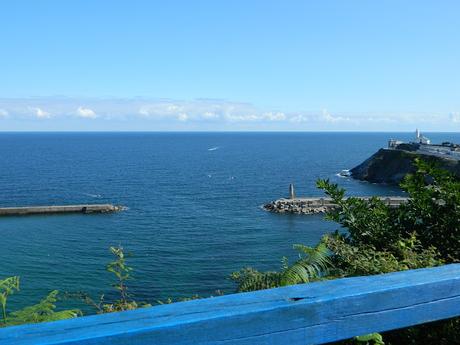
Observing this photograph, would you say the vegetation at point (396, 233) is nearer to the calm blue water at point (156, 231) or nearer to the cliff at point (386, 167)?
the calm blue water at point (156, 231)

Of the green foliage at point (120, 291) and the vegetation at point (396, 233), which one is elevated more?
the vegetation at point (396, 233)

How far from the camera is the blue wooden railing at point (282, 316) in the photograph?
1444mm

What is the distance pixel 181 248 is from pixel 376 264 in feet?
121

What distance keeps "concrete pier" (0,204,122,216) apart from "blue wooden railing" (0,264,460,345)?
5907cm

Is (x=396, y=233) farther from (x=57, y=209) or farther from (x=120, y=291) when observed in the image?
(x=57, y=209)

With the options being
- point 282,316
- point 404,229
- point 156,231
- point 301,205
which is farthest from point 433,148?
point 282,316

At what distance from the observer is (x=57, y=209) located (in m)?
59.1

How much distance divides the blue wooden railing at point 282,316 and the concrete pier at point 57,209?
59.1 metres

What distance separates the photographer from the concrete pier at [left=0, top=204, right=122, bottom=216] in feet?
189

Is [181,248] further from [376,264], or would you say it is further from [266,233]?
[376,264]

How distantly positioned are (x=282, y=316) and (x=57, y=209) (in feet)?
200

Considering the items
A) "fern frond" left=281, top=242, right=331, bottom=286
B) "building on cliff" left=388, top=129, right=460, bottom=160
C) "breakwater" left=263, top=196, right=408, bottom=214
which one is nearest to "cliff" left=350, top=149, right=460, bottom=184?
"building on cliff" left=388, top=129, right=460, bottom=160

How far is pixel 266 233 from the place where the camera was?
46562mm

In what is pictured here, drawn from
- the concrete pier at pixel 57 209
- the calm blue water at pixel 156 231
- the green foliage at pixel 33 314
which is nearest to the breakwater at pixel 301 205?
the calm blue water at pixel 156 231
